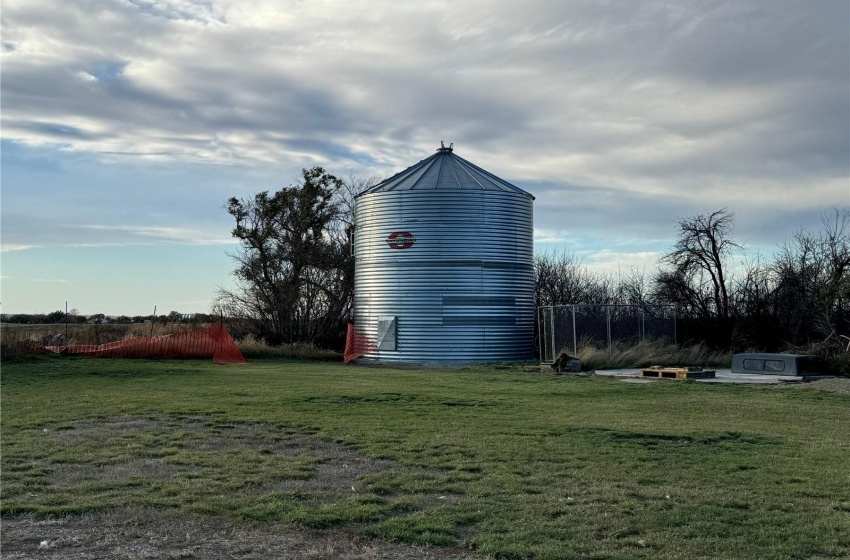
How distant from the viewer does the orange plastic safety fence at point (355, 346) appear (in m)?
28.1

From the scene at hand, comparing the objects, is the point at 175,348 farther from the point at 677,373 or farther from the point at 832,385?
the point at 832,385

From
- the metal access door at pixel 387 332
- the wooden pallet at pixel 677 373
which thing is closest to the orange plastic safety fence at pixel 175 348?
the metal access door at pixel 387 332

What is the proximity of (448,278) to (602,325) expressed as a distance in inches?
194

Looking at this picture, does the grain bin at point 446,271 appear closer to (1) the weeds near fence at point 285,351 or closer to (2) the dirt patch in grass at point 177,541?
(1) the weeds near fence at point 285,351

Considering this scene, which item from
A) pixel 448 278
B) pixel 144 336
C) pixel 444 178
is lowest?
pixel 144 336

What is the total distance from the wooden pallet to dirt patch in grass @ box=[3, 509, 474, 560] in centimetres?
1475

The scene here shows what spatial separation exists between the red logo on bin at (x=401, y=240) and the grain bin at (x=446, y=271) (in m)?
0.03

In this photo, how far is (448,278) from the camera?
26.8m

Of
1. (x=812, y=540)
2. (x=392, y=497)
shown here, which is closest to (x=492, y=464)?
(x=392, y=497)

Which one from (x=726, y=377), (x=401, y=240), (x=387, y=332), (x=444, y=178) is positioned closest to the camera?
(x=726, y=377)

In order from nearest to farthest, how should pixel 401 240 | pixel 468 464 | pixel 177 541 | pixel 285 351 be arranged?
pixel 177 541 < pixel 468 464 < pixel 401 240 < pixel 285 351

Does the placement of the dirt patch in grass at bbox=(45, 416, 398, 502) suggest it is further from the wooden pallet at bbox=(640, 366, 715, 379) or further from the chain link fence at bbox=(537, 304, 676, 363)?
the chain link fence at bbox=(537, 304, 676, 363)

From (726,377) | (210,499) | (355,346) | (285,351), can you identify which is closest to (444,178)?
(355,346)

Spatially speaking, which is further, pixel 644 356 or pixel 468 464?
pixel 644 356
